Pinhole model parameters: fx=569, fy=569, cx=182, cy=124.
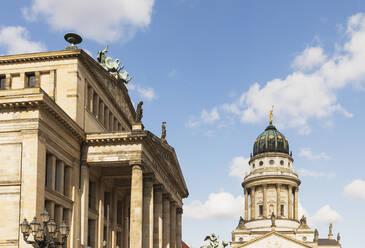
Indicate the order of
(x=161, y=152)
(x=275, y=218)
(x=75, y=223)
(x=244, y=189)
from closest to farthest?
(x=75, y=223), (x=161, y=152), (x=275, y=218), (x=244, y=189)

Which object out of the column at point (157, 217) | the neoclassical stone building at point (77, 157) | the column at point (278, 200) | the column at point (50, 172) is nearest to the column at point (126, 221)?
the neoclassical stone building at point (77, 157)

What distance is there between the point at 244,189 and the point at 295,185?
13040mm

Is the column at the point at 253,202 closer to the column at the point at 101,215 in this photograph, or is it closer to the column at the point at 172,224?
the column at the point at 172,224

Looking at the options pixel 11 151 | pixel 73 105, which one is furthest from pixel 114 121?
pixel 11 151

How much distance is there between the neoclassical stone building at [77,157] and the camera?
114 feet

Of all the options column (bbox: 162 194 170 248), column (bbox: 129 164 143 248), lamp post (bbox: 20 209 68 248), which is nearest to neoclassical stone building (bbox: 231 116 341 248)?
column (bbox: 162 194 170 248)

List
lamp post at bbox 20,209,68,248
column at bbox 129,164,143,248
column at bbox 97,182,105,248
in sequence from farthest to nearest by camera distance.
→ column at bbox 97,182,105,248 < column at bbox 129,164,143,248 < lamp post at bbox 20,209,68,248

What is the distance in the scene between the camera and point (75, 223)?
4009 cm

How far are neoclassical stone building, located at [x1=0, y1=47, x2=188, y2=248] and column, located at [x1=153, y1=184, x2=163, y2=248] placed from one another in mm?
93

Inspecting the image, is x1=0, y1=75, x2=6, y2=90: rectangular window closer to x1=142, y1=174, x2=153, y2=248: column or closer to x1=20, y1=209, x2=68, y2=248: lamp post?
x1=142, y1=174, x2=153, y2=248: column

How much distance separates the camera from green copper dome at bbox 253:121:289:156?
14275 cm

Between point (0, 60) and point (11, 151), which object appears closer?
point (11, 151)

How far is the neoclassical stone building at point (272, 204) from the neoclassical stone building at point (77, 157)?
252 feet

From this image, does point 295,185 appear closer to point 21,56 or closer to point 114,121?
point 114,121
